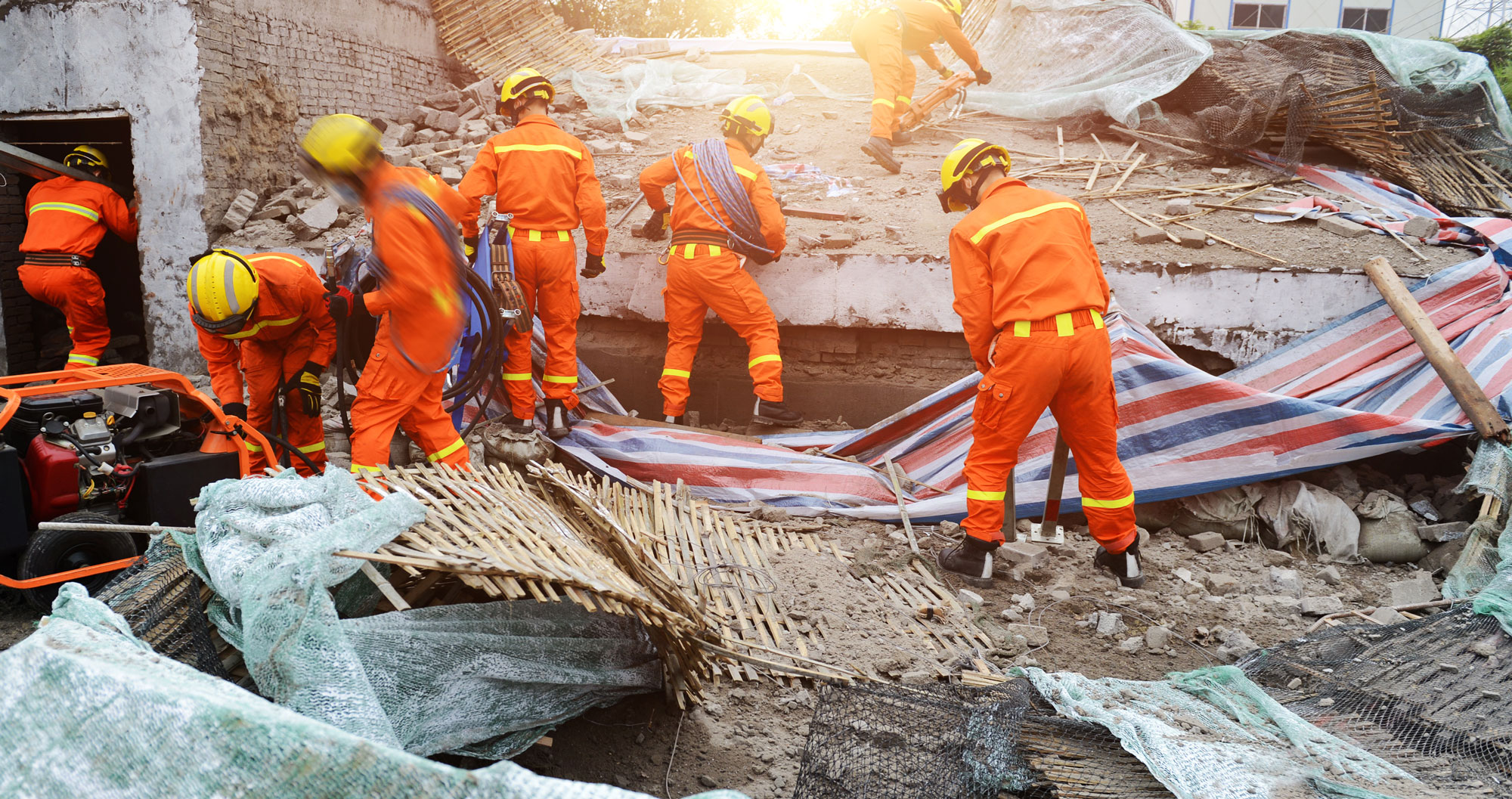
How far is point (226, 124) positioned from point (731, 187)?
4259 millimetres

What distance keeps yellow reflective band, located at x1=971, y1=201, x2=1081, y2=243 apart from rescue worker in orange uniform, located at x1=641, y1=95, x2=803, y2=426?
1.70m

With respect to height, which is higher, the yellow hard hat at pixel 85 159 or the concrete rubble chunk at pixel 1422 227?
the yellow hard hat at pixel 85 159

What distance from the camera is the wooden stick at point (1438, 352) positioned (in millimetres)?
4219

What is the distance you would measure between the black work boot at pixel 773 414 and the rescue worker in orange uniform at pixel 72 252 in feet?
14.8

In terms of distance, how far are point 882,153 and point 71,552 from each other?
18.4 feet

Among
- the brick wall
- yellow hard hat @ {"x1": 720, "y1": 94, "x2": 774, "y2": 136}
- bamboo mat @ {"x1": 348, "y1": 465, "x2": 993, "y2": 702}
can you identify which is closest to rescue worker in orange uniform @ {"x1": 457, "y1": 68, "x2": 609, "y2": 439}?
yellow hard hat @ {"x1": 720, "y1": 94, "x2": 774, "y2": 136}

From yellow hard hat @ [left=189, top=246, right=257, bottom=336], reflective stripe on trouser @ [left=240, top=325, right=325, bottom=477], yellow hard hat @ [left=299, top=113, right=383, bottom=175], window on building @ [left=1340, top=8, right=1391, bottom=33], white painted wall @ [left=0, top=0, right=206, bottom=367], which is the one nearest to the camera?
yellow hard hat @ [left=299, top=113, right=383, bottom=175]

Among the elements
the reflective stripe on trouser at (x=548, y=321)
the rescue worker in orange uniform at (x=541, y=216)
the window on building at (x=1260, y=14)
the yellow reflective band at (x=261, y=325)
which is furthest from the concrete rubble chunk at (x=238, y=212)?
the window on building at (x=1260, y=14)

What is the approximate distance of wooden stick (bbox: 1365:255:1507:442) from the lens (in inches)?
166

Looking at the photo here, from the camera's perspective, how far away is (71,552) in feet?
12.0

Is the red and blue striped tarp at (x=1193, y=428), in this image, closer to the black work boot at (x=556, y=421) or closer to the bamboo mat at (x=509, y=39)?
the black work boot at (x=556, y=421)

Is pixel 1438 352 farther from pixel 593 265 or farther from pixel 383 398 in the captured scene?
pixel 383 398

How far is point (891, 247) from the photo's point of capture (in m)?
5.75

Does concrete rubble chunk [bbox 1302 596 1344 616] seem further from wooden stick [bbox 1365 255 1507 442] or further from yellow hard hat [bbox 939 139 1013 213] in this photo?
yellow hard hat [bbox 939 139 1013 213]
